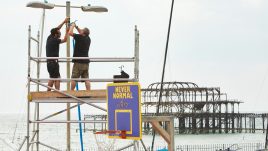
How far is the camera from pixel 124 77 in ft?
30.9

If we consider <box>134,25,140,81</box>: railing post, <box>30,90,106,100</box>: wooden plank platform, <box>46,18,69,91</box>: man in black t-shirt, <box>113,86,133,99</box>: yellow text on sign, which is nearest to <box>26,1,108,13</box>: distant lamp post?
<box>46,18,69,91</box>: man in black t-shirt

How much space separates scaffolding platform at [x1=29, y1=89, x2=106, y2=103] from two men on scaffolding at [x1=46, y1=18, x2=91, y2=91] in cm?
30

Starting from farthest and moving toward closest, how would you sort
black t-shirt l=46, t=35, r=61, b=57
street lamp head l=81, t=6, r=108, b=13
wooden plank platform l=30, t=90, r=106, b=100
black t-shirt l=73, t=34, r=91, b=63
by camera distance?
street lamp head l=81, t=6, r=108, b=13
black t-shirt l=46, t=35, r=61, b=57
black t-shirt l=73, t=34, r=91, b=63
wooden plank platform l=30, t=90, r=106, b=100

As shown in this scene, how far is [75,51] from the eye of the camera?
34.2ft

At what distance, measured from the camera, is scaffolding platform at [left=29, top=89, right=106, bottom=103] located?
10039mm

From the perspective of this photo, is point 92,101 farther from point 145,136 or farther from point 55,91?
point 145,136

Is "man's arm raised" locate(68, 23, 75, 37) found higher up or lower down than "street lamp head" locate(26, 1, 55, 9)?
lower down

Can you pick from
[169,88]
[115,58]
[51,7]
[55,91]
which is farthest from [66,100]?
[169,88]

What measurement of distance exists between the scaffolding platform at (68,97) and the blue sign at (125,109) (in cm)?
198

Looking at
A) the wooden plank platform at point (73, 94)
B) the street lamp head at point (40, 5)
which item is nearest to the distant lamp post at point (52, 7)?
the street lamp head at point (40, 5)

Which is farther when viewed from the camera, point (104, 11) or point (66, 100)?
point (104, 11)

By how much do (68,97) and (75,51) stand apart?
875 mm

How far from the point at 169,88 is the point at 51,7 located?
77.8 metres

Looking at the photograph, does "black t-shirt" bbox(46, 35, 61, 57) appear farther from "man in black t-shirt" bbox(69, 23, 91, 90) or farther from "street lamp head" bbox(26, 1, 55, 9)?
"street lamp head" bbox(26, 1, 55, 9)
